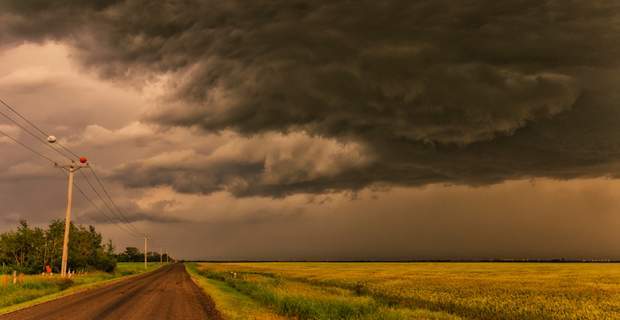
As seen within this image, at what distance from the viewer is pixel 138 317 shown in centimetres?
1964

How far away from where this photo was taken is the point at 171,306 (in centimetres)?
2420

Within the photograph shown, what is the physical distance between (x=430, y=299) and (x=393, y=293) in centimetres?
548

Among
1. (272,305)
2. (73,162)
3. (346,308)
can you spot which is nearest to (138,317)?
(272,305)

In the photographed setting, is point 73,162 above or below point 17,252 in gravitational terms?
above

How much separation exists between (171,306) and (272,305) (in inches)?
224

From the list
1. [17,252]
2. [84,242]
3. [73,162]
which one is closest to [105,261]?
[84,242]

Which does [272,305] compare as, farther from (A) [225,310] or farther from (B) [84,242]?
(B) [84,242]

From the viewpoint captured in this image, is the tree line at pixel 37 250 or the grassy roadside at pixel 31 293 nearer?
the grassy roadside at pixel 31 293

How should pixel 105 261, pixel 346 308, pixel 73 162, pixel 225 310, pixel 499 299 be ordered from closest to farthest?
pixel 225 310 → pixel 346 308 → pixel 499 299 → pixel 73 162 → pixel 105 261

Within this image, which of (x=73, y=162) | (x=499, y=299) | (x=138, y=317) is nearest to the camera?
(x=138, y=317)

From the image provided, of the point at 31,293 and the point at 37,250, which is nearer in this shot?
the point at 31,293

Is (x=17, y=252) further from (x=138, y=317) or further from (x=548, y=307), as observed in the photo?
(x=548, y=307)

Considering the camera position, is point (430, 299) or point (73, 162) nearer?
point (430, 299)

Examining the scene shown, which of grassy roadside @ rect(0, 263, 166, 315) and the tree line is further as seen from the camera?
the tree line
